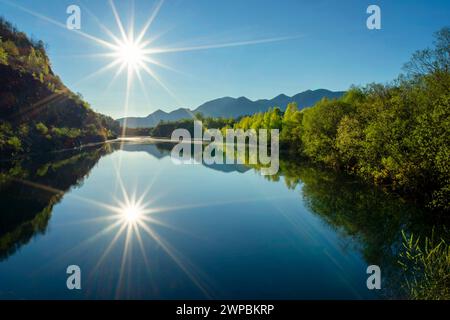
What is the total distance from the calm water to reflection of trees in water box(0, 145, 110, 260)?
9 centimetres

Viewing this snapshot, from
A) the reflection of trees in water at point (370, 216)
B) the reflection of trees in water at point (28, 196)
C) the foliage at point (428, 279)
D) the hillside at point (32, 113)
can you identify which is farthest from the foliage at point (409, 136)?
the hillside at point (32, 113)

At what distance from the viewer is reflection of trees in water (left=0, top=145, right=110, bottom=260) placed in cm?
1755

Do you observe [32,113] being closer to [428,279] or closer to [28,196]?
[28,196]

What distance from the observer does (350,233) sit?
62.2 feet

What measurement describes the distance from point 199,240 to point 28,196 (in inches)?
760

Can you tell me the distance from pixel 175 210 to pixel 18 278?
1232cm

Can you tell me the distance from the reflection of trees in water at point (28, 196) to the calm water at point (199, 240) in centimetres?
9

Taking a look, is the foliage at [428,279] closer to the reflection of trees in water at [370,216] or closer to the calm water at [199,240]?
the reflection of trees in water at [370,216]

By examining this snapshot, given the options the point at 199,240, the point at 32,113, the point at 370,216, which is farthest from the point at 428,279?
the point at 32,113

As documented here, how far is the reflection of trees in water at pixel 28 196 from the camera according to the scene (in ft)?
57.6

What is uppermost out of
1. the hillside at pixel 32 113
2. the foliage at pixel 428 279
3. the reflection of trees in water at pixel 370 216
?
the hillside at pixel 32 113

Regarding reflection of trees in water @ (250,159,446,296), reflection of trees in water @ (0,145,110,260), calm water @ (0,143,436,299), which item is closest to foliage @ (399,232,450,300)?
reflection of trees in water @ (250,159,446,296)
